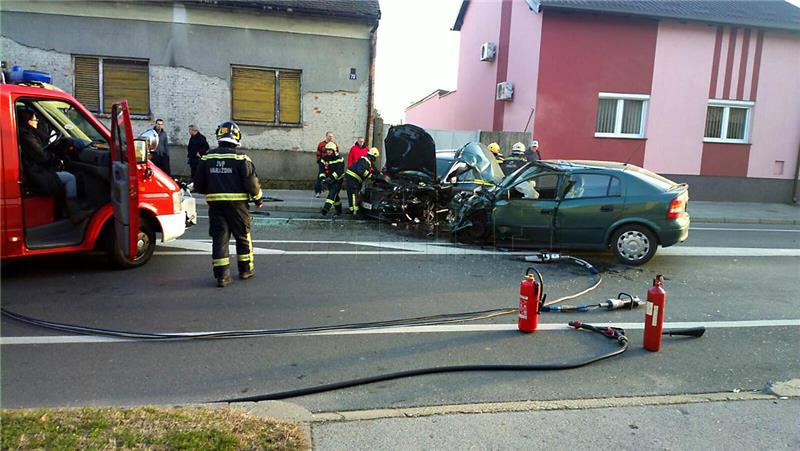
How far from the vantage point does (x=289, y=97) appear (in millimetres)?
16547

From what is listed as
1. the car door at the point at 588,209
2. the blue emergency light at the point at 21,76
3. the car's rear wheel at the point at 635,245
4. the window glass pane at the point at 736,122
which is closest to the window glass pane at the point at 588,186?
the car door at the point at 588,209

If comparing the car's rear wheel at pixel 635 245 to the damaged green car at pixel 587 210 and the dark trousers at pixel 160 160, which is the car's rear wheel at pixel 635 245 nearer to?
the damaged green car at pixel 587 210

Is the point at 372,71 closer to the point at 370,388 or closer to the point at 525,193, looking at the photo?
the point at 525,193

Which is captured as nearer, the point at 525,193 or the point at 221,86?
the point at 525,193

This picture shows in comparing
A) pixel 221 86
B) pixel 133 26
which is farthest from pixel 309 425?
pixel 133 26

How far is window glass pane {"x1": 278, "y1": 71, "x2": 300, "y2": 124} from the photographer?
16484 millimetres

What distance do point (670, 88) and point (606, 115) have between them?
2.20 meters

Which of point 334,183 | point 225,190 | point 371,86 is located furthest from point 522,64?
point 225,190

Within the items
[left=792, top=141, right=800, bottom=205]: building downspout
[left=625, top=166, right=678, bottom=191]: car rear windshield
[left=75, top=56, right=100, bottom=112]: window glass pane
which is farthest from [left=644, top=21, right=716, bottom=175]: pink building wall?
[left=75, top=56, right=100, bottom=112]: window glass pane

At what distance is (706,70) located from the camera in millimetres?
17953

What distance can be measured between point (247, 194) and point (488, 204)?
424cm

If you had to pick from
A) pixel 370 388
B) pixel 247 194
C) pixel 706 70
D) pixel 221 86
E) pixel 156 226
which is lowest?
pixel 370 388

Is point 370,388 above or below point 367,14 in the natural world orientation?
below

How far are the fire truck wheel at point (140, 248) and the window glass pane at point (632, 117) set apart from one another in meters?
15.6
